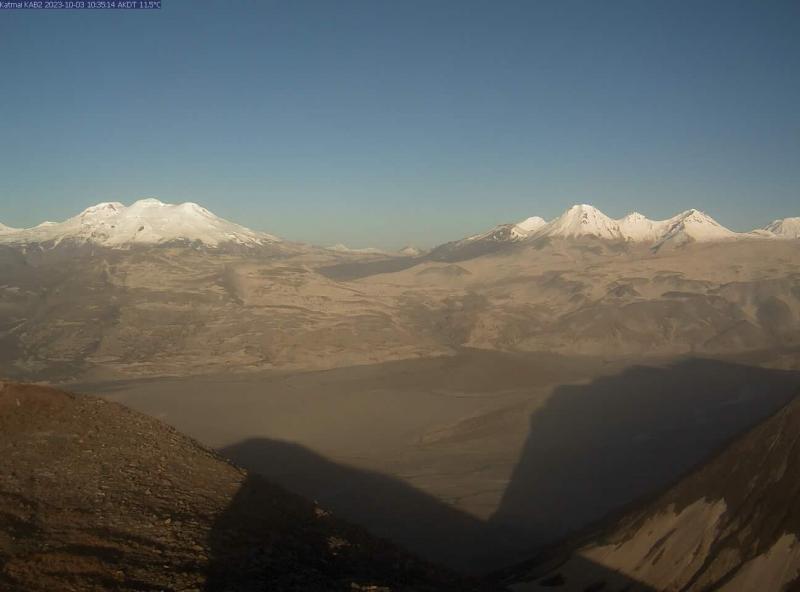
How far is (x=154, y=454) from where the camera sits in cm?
1599

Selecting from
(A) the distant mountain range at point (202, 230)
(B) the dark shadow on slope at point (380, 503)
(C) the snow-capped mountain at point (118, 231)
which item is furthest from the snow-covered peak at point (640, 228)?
(B) the dark shadow on slope at point (380, 503)

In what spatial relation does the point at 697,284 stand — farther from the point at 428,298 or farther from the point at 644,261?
the point at 428,298

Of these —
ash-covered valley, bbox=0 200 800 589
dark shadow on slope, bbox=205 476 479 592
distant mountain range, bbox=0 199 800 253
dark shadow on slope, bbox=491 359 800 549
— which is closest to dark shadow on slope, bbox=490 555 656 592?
dark shadow on slope, bbox=205 476 479 592

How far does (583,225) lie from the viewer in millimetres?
183625

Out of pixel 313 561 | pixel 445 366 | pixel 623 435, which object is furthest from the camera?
pixel 445 366

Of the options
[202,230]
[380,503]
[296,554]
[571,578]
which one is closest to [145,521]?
[296,554]

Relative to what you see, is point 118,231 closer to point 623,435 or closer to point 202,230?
point 202,230

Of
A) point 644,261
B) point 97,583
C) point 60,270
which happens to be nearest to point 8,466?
point 97,583

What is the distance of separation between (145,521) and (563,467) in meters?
35.8

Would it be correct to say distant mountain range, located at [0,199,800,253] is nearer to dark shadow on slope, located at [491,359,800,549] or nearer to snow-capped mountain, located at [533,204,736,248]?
snow-capped mountain, located at [533,204,736,248]

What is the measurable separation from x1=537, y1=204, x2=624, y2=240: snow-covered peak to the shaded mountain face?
167 meters

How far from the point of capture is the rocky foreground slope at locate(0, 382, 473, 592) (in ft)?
31.8

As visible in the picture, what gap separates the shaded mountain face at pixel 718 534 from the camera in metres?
14.2

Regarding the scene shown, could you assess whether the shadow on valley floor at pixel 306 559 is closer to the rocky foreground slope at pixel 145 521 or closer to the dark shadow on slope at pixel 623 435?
the rocky foreground slope at pixel 145 521
